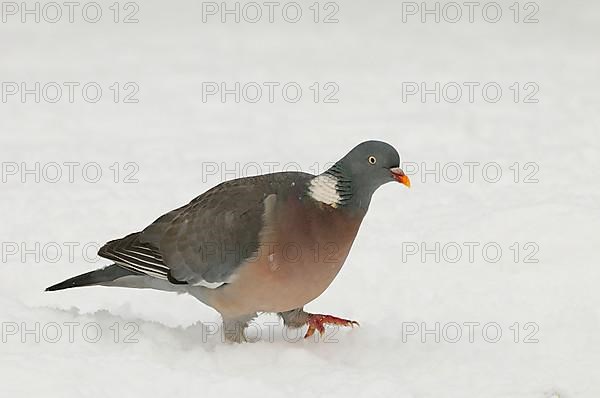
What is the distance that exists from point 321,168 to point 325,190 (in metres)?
3.74

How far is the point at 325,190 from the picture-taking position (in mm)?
5176

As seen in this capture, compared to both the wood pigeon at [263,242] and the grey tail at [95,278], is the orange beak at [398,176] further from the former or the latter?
the grey tail at [95,278]

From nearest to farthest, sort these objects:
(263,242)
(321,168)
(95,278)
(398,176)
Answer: (263,242), (398,176), (95,278), (321,168)

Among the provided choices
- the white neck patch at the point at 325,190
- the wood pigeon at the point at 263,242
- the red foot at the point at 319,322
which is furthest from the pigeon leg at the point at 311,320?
the white neck patch at the point at 325,190

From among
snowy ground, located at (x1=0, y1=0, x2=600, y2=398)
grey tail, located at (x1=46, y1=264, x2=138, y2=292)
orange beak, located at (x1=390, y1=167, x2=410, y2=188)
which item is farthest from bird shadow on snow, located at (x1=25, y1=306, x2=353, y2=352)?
orange beak, located at (x1=390, y1=167, x2=410, y2=188)

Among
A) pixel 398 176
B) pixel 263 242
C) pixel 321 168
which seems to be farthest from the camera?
pixel 321 168

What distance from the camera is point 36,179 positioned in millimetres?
8367

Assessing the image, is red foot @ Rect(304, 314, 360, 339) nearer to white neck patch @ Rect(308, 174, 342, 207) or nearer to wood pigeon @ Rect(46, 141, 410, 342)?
wood pigeon @ Rect(46, 141, 410, 342)

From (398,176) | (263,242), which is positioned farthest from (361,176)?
(263,242)

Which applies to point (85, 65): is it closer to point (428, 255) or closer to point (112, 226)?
point (112, 226)

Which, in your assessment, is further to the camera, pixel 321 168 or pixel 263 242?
pixel 321 168

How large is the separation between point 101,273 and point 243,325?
2.44ft

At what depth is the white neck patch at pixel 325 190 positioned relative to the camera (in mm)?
5156

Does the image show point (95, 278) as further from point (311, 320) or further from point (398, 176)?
point (398, 176)
